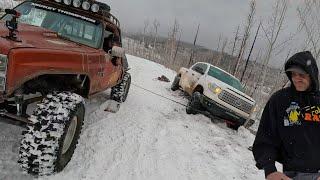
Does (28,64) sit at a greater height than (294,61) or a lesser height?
lesser

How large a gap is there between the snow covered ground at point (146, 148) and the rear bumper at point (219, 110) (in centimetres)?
41

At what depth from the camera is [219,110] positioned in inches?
458

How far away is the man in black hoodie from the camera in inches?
120

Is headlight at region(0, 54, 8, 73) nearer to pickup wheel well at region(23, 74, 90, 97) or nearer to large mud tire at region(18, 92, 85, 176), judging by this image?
large mud tire at region(18, 92, 85, 176)

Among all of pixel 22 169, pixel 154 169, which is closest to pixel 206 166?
pixel 154 169

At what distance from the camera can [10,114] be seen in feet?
15.6

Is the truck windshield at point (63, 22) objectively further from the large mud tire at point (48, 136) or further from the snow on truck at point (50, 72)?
the large mud tire at point (48, 136)

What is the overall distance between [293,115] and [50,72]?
2.82 meters

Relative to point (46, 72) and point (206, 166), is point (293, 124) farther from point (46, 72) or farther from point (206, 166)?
point (206, 166)

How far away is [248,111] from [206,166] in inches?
214

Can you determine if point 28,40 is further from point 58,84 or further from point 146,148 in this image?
point 146,148

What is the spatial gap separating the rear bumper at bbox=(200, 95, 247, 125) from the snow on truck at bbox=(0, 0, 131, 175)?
15.9 ft

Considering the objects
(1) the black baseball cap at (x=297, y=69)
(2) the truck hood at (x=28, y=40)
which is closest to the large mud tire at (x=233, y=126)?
(2) the truck hood at (x=28, y=40)

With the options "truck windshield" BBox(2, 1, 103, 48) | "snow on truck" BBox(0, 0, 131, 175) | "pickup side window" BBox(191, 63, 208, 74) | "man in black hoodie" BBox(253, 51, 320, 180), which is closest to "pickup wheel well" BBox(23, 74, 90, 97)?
"snow on truck" BBox(0, 0, 131, 175)
